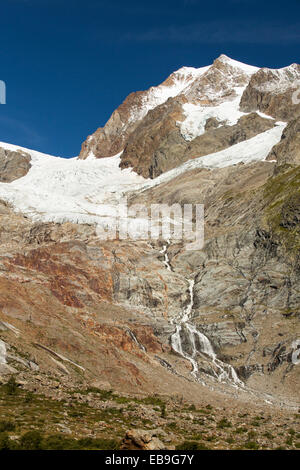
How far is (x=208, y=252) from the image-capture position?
8431cm

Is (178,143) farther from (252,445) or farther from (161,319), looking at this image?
(252,445)

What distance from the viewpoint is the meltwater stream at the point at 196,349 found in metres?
52.6

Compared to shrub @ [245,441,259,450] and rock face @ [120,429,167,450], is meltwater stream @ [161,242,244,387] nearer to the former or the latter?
shrub @ [245,441,259,450]

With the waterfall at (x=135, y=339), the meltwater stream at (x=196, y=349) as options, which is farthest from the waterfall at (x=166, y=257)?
the waterfall at (x=135, y=339)

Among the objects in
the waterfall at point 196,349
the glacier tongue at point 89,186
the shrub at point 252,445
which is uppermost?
the glacier tongue at point 89,186

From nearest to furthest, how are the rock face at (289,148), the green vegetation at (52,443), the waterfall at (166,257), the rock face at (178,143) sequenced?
the green vegetation at (52,443), the waterfall at (166,257), the rock face at (289,148), the rock face at (178,143)

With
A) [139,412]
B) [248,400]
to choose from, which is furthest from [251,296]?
[139,412]

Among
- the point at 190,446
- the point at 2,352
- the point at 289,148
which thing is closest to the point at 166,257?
the point at 289,148

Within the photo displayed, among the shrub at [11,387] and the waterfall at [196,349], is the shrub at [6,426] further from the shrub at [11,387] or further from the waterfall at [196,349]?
the waterfall at [196,349]

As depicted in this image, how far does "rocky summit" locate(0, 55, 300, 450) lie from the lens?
70.7 ft

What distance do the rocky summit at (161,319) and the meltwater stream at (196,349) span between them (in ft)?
0.73

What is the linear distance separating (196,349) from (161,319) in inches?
383
